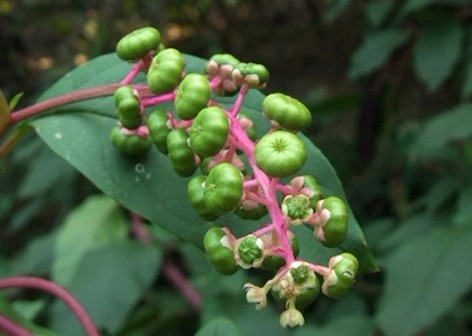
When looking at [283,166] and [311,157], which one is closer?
[283,166]

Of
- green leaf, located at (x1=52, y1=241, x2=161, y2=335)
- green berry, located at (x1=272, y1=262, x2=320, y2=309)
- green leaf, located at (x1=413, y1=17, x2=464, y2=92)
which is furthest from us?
green leaf, located at (x1=413, y1=17, x2=464, y2=92)

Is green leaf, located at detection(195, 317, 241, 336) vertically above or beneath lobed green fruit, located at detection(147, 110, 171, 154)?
beneath

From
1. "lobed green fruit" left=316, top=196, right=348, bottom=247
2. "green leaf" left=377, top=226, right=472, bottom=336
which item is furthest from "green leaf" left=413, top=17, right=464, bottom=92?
"lobed green fruit" left=316, top=196, right=348, bottom=247

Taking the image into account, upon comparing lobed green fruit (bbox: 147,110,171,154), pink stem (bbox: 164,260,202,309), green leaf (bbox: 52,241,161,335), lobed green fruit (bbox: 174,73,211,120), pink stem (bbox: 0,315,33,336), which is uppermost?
lobed green fruit (bbox: 174,73,211,120)

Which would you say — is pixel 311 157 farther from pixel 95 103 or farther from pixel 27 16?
pixel 27 16

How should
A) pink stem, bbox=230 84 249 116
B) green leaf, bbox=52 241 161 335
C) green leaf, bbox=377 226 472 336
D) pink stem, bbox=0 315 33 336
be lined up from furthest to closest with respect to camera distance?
green leaf, bbox=52 241 161 335
green leaf, bbox=377 226 472 336
pink stem, bbox=0 315 33 336
pink stem, bbox=230 84 249 116

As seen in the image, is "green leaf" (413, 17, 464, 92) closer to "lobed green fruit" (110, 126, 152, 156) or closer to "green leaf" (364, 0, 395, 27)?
"green leaf" (364, 0, 395, 27)

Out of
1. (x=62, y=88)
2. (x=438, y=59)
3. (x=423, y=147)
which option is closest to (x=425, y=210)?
(x=423, y=147)
